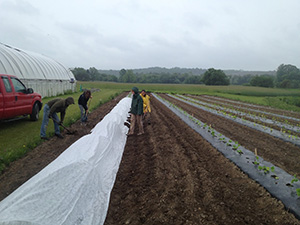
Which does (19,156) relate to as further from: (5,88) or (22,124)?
(22,124)

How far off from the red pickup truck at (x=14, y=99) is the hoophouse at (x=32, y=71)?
20.6 ft

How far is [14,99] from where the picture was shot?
7.80 m

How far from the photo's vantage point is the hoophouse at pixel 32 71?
48.1ft

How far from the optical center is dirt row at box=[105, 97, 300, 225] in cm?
306

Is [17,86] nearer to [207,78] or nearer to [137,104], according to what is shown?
[137,104]

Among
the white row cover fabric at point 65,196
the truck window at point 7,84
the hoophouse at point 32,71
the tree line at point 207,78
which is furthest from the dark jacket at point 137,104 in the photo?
the tree line at point 207,78

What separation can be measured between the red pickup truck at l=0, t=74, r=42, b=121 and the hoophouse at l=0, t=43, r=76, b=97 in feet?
20.6

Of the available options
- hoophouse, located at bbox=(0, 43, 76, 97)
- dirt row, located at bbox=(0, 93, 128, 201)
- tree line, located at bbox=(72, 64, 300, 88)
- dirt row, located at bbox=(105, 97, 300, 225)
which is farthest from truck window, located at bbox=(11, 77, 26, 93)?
tree line, located at bbox=(72, 64, 300, 88)

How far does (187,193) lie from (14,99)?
279 inches

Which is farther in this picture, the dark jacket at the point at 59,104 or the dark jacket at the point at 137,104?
the dark jacket at the point at 137,104

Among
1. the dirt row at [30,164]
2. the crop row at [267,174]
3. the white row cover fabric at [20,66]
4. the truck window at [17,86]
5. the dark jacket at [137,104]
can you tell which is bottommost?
the dirt row at [30,164]

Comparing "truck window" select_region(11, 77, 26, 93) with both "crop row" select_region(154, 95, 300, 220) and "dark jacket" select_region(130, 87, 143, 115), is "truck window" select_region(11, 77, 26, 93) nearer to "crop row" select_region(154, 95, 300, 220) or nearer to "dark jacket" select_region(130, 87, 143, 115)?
"dark jacket" select_region(130, 87, 143, 115)

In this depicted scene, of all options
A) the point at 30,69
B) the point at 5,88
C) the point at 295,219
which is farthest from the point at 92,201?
the point at 30,69

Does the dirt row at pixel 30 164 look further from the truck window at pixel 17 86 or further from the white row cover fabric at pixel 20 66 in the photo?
the white row cover fabric at pixel 20 66
